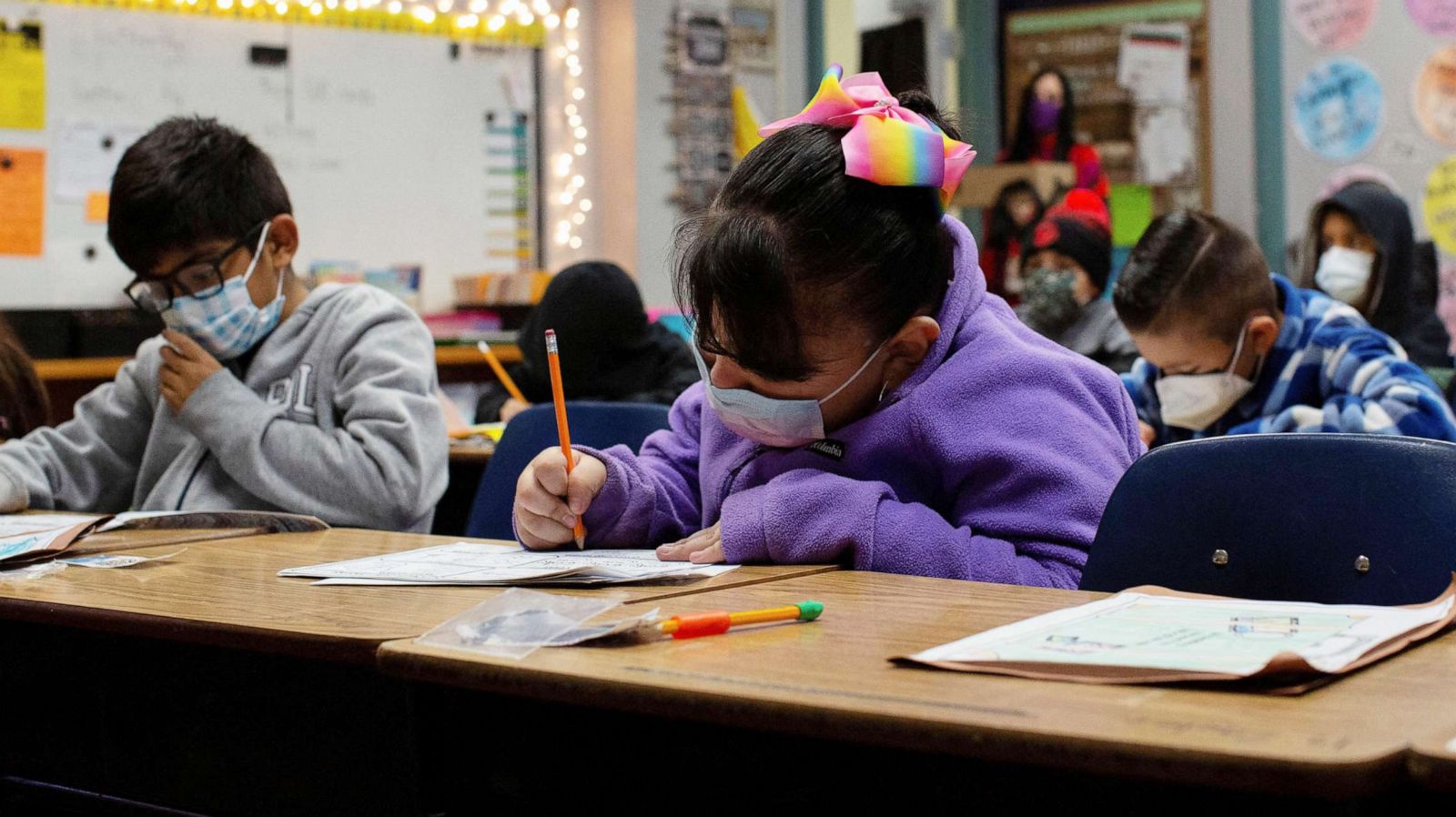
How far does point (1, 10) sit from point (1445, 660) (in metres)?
4.40

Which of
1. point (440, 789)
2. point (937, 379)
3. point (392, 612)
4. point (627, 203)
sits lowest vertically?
point (440, 789)

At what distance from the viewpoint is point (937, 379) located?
4.23ft

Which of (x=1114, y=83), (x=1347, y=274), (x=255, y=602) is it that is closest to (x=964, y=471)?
(x=255, y=602)

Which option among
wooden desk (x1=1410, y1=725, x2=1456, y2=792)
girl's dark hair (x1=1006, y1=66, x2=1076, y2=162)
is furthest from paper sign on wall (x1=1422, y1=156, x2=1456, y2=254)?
wooden desk (x1=1410, y1=725, x2=1456, y2=792)

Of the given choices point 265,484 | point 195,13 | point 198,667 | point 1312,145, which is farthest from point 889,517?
point 1312,145

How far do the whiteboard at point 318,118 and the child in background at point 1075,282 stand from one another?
196 centimetres

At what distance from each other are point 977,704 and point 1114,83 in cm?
514

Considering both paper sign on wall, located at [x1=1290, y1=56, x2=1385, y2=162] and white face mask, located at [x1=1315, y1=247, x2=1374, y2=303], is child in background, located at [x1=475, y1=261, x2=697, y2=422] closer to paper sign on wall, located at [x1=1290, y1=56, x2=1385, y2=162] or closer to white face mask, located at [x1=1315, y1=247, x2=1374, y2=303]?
white face mask, located at [x1=1315, y1=247, x2=1374, y2=303]

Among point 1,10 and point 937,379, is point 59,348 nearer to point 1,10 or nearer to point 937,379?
point 1,10

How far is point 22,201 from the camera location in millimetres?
4277

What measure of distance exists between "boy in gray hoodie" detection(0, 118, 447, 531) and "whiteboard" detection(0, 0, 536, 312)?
2.25 m

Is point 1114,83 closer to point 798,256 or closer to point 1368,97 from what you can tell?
point 1368,97

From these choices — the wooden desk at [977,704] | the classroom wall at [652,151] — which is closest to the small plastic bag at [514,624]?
the wooden desk at [977,704]

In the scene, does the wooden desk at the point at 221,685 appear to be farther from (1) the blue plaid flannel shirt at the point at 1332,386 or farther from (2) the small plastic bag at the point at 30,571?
(1) the blue plaid flannel shirt at the point at 1332,386
